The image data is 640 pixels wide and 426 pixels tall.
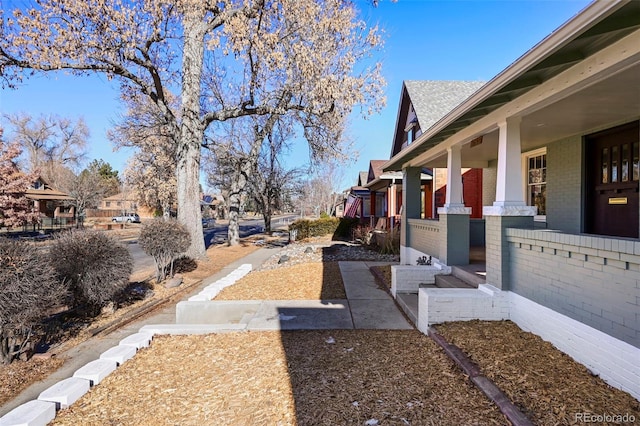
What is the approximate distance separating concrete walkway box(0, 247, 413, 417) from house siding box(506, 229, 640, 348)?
188 cm

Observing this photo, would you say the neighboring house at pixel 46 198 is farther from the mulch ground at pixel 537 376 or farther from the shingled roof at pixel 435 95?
the mulch ground at pixel 537 376

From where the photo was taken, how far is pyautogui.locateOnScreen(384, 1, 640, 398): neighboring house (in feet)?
9.65

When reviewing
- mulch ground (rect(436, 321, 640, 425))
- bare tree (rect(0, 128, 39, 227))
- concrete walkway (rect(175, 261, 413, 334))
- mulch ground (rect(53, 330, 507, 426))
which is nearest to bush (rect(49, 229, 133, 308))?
concrete walkway (rect(175, 261, 413, 334))

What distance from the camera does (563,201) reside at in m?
6.77

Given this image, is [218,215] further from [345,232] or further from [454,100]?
[454,100]

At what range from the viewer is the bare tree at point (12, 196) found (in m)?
20.4

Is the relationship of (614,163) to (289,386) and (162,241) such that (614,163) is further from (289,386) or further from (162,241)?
(162,241)

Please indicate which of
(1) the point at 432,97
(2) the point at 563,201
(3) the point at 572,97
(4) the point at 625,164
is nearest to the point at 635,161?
(4) the point at 625,164

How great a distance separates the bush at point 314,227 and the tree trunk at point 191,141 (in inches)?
335

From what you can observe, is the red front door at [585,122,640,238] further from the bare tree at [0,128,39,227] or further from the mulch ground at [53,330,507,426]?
the bare tree at [0,128,39,227]

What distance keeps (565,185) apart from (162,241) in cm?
910

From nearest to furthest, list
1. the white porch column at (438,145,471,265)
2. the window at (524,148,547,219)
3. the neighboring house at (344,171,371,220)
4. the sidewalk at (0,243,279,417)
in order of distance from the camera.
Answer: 1. the sidewalk at (0,243,279,417)
2. the white porch column at (438,145,471,265)
3. the window at (524,148,547,219)
4. the neighboring house at (344,171,371,220)

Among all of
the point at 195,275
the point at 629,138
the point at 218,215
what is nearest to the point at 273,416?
the point at 629,138

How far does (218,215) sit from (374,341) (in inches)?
2877
